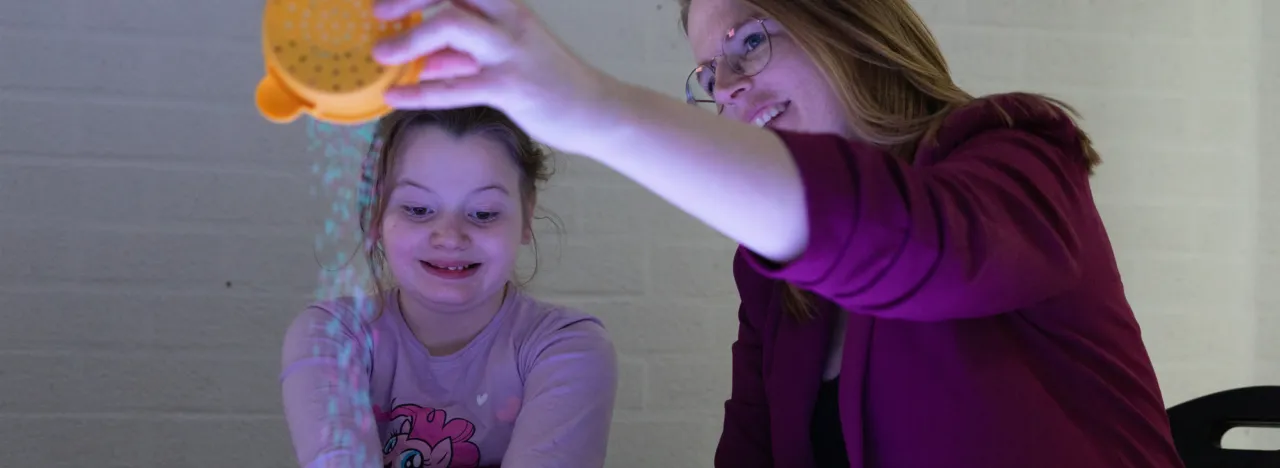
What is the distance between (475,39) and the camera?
20.4 inches

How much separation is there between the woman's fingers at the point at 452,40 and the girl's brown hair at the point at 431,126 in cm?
64

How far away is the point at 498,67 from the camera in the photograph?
0.53m

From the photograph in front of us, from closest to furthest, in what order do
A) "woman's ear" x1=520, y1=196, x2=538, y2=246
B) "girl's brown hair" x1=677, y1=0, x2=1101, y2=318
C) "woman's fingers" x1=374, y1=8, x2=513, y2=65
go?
1. "woman's fingers" x1=374, y1=8, x2=513, y2=65
2. "girl's brown hair" x1=677, y1=0, x2=1101, y2=318
3. "woman's ear" x1=520, y1=196, x2=538, y2=246

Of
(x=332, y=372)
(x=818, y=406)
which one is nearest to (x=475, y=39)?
(x=818, y=406)

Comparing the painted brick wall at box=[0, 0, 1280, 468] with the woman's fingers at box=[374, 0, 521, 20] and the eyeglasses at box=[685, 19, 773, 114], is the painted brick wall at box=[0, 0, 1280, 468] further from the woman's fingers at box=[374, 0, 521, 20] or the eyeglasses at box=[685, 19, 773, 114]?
the woman's fingers at box=[374, 0, 521, 20]

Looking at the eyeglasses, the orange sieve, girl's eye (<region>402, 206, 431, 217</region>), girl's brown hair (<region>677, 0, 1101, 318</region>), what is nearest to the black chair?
girl's brown hair (<region>677, 0, 1101, 318</region>)

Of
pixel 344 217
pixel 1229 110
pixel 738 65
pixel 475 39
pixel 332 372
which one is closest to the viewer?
pixel 475 39

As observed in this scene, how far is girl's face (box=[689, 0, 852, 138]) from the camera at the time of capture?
923 millimetres

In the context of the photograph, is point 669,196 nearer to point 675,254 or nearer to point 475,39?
point 475,39

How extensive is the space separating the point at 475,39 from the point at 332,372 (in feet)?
2.28

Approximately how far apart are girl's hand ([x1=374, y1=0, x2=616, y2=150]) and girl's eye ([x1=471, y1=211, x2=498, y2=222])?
0.63m

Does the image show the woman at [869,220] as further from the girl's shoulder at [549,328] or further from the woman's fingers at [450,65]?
the girl's shoulder at [549,328]

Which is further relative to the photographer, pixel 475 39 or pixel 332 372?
pixel 332 372

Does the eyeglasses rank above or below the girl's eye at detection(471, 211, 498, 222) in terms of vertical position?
above
